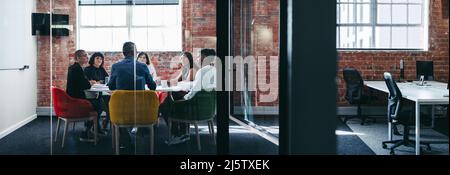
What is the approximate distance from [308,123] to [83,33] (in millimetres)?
4749

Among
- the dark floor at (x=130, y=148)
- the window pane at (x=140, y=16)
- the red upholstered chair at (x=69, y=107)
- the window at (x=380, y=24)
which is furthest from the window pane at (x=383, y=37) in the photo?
the red upholstered chair at (x=69, y=107)

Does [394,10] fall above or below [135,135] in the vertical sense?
above

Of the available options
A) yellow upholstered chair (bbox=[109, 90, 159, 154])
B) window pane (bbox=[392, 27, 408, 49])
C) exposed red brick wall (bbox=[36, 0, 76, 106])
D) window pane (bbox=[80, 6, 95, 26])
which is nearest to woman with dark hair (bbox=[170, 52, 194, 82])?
yellow upholstered chair (bbox=[109, 90, 159, 154])

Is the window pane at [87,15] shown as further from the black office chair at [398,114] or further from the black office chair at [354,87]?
the black office chair at [398,114]

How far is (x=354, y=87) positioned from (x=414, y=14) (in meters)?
1.87

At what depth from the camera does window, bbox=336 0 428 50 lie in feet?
27.4

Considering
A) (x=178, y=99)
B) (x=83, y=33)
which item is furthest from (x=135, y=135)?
(x=83, y=33)

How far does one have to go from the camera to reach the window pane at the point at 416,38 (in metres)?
8.30

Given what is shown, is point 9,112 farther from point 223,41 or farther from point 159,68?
point 223,41

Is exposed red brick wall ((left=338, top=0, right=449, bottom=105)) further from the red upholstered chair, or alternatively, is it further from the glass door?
the red upholstered chair

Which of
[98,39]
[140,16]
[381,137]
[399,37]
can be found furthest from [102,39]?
[399,37]

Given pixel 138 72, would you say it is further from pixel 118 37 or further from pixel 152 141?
pixel 118 37

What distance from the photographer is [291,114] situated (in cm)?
331

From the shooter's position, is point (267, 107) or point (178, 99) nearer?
point (178, 99)
